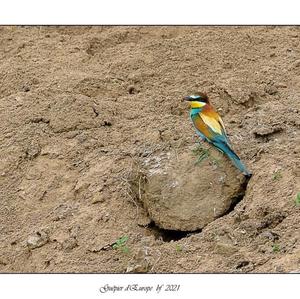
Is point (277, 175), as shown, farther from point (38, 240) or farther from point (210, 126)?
point (38, 240)

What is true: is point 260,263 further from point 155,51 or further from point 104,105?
point 155,51

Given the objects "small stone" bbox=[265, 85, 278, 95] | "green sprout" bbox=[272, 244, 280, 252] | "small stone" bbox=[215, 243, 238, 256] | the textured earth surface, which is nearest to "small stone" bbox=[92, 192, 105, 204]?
the textured earth surface

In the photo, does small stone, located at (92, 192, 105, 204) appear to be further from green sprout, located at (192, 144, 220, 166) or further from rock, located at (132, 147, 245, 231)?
green sprout, located at (192, 144, 220, 166)

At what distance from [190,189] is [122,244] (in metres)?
0.56

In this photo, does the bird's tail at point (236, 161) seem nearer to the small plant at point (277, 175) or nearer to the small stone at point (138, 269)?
the small plant at point (277, 175)

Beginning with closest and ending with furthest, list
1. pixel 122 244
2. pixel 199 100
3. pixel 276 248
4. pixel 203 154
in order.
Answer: pixel 276 248, pixel 122 244, pixel 203 154, pixel 199 100

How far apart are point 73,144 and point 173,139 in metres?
0.70

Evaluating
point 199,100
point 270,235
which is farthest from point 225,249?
point 199,100

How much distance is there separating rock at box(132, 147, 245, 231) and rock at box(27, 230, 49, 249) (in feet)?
2.10

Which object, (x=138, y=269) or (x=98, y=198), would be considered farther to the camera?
(x=98, y=198)

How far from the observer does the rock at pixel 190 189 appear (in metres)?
5.62

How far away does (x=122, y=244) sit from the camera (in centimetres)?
543

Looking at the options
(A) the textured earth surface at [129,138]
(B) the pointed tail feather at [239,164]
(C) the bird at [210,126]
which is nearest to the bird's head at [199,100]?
(C) the bird at [210,126]

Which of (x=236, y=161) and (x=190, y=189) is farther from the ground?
(x=236, y=161)
